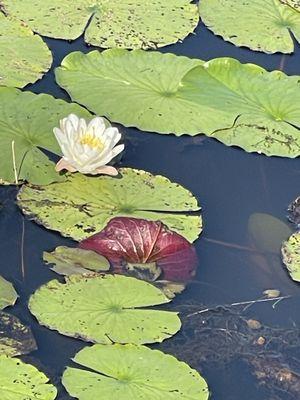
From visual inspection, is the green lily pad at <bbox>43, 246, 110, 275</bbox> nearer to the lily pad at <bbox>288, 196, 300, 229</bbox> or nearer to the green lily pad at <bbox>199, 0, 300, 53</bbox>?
the lily pad at <bbox>288, 196, 300, 229</bbox>

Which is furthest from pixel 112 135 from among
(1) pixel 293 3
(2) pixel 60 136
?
(1) pixel 293 3

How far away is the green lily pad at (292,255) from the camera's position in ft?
8.76

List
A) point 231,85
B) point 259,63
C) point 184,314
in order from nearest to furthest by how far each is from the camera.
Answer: point 184,314
point 231,85
point 259,63

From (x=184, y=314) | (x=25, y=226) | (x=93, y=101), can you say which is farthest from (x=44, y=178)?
(x=184, y=314)

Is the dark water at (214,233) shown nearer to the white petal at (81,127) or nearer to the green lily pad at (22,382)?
the green lily pad at (22,382)

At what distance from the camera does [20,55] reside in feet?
10.9

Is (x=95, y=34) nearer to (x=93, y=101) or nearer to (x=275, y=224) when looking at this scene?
(x=93, y=101)

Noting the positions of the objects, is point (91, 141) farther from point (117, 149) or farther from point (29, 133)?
point (29, 133)

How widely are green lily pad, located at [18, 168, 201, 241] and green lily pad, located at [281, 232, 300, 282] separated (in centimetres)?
26

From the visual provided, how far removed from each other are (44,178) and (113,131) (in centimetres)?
25

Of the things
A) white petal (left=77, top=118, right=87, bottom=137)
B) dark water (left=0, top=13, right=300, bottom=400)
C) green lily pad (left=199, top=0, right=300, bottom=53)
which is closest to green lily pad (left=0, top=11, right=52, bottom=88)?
dark water (left=0, top=13, right=300, bottom=400)

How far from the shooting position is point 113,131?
2.86 metres

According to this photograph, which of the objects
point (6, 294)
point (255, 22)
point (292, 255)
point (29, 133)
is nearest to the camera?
point (6, 294)

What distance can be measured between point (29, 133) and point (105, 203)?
0.36 meters
